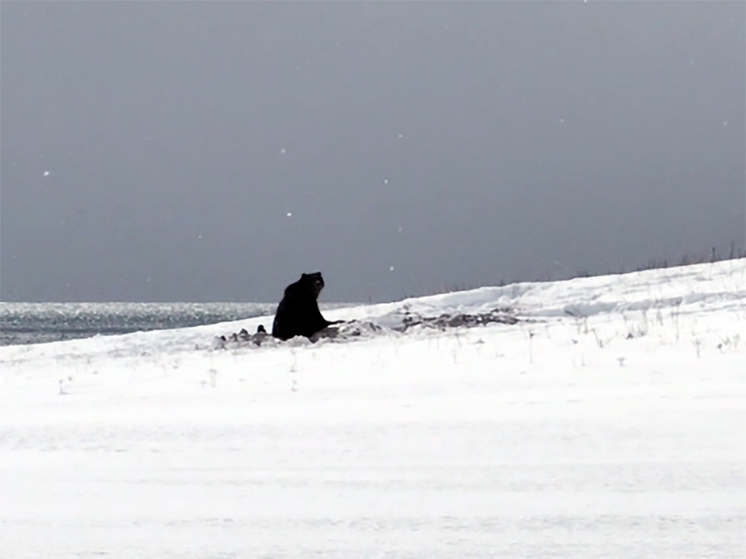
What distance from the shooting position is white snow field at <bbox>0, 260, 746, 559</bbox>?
3588 mm

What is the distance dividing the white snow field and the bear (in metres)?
6.98

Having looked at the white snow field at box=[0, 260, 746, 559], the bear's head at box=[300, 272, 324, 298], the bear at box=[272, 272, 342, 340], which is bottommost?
the white snow field at box=[0, 260, 746, 559]

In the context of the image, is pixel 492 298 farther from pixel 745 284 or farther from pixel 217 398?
pixel 217 398

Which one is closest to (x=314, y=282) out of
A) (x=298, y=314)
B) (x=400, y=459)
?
(x=298, y=314)

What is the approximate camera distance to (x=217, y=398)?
20.3ft

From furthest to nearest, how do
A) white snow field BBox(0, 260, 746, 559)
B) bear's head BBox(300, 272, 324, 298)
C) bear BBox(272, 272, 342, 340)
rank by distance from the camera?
bear's head BBox(300, 272, 324, 298)
bear BBox(272, 272, 342, 340)
white snow field BBox(0, 260, 746, 559)

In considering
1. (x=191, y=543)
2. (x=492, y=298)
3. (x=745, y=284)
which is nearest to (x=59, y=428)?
(x=191, y=543)

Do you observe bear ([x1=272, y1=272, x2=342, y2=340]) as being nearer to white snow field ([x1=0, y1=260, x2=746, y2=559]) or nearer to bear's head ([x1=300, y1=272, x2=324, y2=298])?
bear's head ([x1=300, y1=272, x2=324, y2=298])

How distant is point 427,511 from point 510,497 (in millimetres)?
362

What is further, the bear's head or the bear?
the bear's head

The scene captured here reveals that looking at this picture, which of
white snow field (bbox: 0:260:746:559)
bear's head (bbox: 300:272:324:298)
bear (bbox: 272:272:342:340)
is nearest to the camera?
white snow field (bbox: 0:260:746:559)

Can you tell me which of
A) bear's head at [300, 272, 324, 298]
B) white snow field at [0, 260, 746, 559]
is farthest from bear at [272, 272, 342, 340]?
white snow field at [0, 260, 746, 559]

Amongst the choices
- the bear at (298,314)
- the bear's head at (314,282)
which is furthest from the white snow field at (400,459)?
the bear's head at (314,282)

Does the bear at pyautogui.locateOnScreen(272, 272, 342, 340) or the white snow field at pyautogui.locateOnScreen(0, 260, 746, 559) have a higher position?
the bear at pyautogui.locateOnScreen(272, 272, 342, 340)
